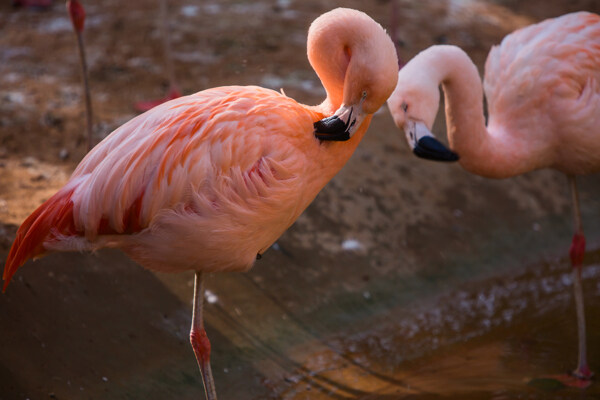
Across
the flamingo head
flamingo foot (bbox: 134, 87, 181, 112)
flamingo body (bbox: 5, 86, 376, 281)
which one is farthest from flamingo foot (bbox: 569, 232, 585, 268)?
flamingo foot (bbox: 134, 87, 181, 112)

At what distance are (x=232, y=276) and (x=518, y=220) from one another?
2031 millimetres

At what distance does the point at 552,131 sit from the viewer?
360 cm

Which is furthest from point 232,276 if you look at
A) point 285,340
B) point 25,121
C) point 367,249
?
point 25,121

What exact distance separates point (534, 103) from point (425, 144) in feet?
2.84

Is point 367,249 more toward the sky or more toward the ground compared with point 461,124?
more toward the ground

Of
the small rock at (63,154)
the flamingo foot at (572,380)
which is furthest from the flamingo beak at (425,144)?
the small rock at (63,154)

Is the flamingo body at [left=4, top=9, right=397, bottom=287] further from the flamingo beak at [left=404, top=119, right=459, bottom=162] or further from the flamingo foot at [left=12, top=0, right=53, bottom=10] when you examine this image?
the flamingo foot at [left=12, top=0, right=53, bottom=10]

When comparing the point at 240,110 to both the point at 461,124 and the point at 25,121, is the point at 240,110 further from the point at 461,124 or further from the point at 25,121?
the point at 25,121

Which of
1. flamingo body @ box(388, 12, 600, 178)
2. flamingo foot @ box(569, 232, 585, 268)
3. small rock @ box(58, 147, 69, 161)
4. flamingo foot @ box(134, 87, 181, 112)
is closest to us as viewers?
flamingo body @ box(388, 12, 600, 178)

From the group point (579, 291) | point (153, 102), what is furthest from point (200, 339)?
point (153, 102)

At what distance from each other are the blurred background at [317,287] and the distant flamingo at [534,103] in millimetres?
621

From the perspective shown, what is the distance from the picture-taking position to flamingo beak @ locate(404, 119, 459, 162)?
302cm

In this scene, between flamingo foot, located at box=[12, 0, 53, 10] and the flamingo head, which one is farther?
flamingo foot, located at box=[12, 0, 53, 10]

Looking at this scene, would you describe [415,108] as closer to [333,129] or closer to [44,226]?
[333,129]
